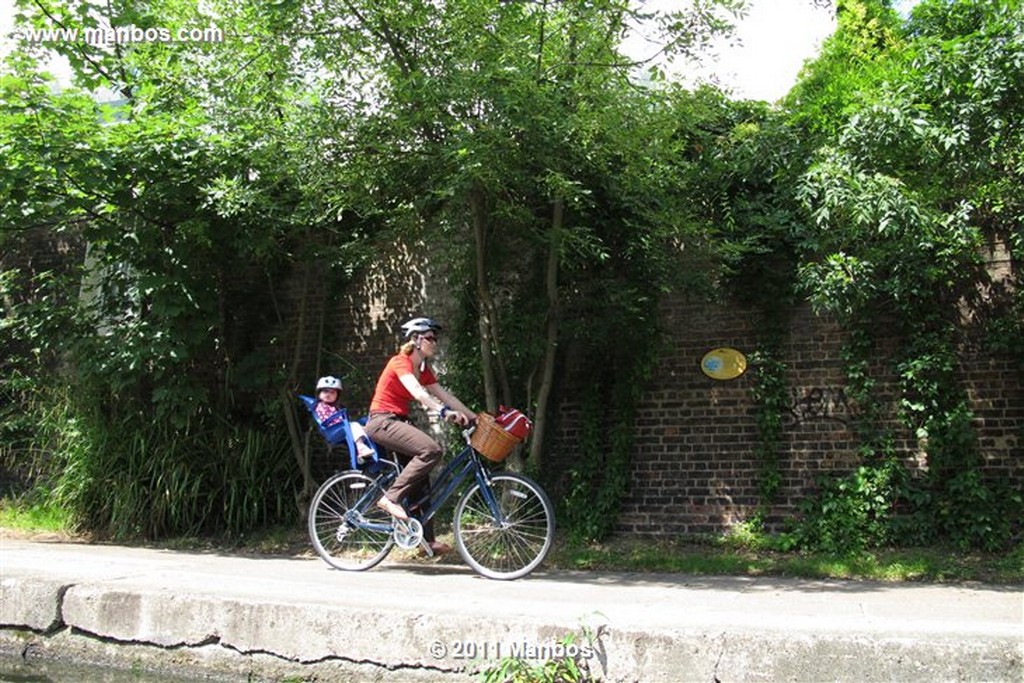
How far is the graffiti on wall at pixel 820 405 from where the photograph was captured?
7.18 metres

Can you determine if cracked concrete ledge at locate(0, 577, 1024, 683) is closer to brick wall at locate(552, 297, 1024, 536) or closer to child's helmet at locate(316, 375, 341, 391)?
child's helmet at locate(316, 375, 341, 391)

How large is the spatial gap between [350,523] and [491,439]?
139 cm

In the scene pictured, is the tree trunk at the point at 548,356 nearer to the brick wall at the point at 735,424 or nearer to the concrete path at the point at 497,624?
the brick wall at the point at 735,424

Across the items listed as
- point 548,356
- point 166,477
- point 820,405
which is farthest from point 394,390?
point 820,405

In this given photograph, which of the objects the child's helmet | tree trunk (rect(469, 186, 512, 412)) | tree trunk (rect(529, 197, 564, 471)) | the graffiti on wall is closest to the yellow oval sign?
the graffiti on wall

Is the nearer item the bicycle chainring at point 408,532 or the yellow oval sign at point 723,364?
the bicycle chainring at point 408,532

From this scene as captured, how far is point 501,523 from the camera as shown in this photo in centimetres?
590

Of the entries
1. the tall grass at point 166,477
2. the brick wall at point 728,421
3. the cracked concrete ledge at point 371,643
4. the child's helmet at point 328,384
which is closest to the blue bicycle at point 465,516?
the child's helmet at point 328,384

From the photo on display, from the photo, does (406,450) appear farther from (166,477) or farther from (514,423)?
(166,477)

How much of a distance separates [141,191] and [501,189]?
3.39 metres

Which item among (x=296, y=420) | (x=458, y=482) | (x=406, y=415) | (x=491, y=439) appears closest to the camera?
(x=491, y=439)

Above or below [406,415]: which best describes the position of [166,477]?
below

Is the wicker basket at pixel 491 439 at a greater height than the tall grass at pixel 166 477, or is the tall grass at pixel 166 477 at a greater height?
the wicker basket at pixel 491 439

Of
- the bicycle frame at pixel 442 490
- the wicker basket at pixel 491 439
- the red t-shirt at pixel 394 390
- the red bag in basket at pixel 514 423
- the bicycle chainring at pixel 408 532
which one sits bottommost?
the bicycle chainring at pixel 408 532
